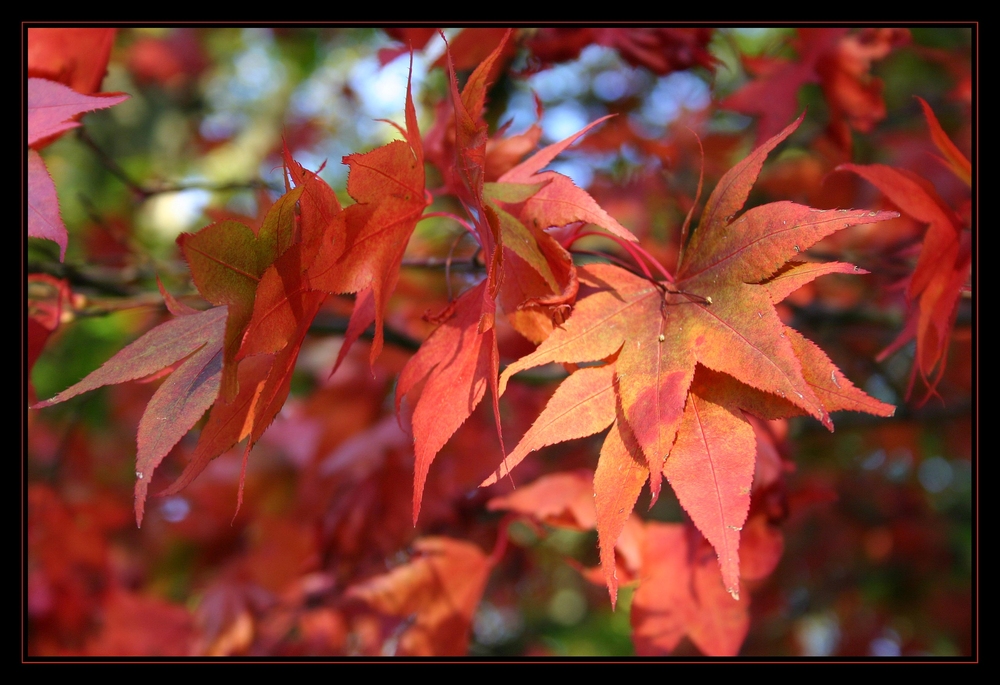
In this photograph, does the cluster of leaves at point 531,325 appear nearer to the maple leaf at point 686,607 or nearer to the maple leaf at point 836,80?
the maple leaf at point 686,607

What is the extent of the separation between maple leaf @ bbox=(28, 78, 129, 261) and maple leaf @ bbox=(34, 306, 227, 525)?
15 cm

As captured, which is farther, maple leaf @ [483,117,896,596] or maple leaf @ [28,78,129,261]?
maple leaf @ [28,78,129,261]

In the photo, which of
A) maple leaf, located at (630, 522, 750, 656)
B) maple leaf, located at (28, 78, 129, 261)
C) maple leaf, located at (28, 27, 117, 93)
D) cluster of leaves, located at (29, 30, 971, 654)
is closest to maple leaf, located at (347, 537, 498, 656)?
maple leaf, located at (630, 522, 750, 656)

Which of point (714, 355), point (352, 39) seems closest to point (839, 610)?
point (714, 355)

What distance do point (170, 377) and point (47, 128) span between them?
0.36m

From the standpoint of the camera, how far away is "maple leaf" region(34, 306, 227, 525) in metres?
0.61

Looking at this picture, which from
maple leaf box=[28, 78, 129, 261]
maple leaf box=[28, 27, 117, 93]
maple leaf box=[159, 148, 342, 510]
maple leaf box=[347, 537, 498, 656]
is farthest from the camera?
maple leaf box=[347, 537, 498, 656]

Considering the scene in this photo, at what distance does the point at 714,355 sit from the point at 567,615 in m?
3.99

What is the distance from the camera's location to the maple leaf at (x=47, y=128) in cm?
74

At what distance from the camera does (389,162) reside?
652 mm

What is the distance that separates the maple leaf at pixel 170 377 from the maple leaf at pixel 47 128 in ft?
0.50

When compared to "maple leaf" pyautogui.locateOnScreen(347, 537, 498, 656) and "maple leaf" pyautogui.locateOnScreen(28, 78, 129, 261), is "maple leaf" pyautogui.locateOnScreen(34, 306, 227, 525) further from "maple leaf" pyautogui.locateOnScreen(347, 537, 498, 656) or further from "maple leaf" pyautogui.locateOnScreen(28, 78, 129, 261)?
"maple leaf" pyautogui.locateOnScreen(347, 537, 498, 656)

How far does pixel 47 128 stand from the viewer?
786 millimetres

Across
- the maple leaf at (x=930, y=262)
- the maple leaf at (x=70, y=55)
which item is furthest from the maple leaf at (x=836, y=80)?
the maple leaf at (x=70, y=55)
